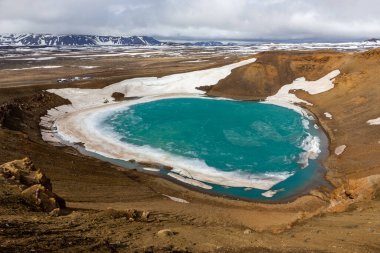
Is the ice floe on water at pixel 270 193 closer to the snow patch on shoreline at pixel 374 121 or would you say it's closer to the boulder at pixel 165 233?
the boulder at pixel 165 233

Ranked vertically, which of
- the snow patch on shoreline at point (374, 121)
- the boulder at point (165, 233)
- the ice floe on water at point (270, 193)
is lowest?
the ice floe on water at point (270, 193)

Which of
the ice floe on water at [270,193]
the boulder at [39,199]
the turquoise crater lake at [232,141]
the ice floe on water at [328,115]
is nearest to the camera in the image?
the boulder at [39,199]

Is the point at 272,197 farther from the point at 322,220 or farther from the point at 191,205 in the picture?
the point at 322,220

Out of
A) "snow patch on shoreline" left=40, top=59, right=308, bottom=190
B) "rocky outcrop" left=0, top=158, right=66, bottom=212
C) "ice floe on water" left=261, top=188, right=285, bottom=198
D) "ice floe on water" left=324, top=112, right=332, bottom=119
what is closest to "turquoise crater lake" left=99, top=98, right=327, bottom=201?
"ice floe on water" left=261, top=188, right=285, bottom=198

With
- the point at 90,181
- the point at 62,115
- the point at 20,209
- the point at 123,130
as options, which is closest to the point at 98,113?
the point at 62,115

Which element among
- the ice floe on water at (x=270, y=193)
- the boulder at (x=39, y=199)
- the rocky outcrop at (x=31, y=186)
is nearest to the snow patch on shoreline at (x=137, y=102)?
the ice floe on water at (x=270, y=193)

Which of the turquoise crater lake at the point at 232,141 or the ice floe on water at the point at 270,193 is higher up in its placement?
the turquoise crater lake at the point at 232,141

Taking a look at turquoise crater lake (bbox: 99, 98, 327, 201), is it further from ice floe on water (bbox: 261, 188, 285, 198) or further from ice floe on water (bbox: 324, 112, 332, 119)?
ice floe on water (bbox: 324, 112, 332, 119)
